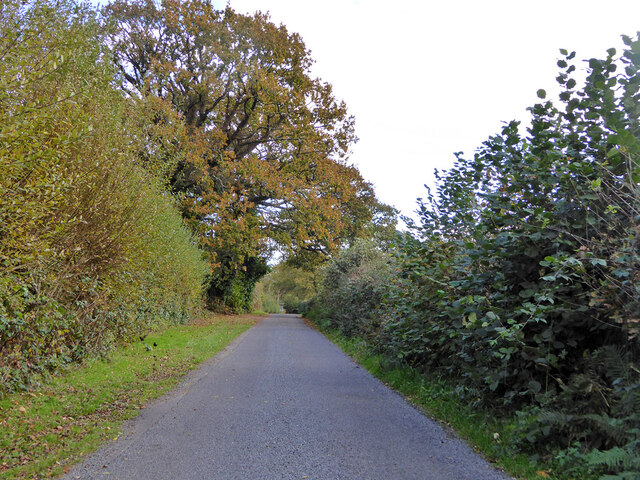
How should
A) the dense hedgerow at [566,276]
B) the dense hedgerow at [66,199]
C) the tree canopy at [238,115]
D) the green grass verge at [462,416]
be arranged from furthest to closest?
the tree canopy at [238,115]
the dense hedgerow at [66,199]
the green grass verge at [462,416]
the dense hedgerow at [566,276]

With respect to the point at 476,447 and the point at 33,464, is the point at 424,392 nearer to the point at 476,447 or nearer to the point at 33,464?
the point at 476,447

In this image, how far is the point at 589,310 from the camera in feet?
14.9

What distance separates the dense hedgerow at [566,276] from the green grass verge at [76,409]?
4.38 metres

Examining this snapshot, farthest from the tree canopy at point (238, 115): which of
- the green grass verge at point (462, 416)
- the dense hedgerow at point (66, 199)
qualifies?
the green grass verge at point (462, 416)

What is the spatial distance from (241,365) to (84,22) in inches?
301

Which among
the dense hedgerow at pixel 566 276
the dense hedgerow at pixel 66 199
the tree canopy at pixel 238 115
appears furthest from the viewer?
the tree canopy at pixel 238 115

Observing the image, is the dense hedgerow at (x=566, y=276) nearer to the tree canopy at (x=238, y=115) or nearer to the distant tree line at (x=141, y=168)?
the distant tree line at (x=141, y=168)

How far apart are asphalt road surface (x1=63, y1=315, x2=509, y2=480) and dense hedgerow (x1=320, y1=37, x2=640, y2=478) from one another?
909mm

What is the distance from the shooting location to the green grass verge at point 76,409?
4344 mm

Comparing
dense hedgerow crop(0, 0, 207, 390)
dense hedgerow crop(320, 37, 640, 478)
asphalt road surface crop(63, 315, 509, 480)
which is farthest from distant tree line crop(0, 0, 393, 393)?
dense hedgerow crop(320, 37, 640, 478)

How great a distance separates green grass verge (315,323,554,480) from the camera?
4383 mm

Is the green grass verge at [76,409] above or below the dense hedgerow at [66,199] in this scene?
below

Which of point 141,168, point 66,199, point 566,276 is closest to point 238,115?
point 141,168

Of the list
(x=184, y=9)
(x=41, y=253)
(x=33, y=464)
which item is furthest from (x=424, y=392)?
(x=184, y=9)
